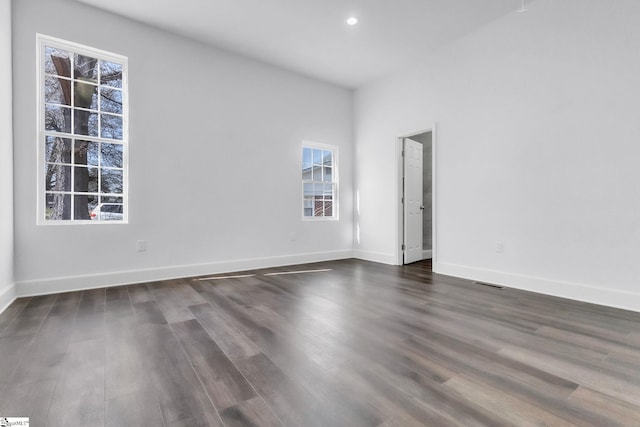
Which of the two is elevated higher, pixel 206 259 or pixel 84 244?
pixel 84 244

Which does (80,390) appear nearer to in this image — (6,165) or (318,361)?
(318,361)

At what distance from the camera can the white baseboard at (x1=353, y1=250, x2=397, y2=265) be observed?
203 inches

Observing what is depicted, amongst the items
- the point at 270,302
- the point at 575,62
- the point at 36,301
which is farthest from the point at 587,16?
the point at 36,301

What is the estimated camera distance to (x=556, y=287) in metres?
3.21

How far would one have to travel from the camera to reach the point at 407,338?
210 cm

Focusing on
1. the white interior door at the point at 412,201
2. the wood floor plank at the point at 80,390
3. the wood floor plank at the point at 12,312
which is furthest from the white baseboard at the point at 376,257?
the wood floor plank at the point at 12,312

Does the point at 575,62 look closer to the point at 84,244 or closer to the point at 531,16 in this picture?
the point at 531,16

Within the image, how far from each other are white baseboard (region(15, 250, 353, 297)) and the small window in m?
0.86

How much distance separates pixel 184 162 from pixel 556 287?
4745 mm

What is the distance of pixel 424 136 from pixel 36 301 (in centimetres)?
646

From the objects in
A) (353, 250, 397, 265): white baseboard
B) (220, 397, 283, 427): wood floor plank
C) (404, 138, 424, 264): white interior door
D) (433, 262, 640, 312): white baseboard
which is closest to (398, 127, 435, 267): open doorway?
(404, 138, 424, 264): white interior door

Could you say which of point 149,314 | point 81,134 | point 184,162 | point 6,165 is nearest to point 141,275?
point 149,314

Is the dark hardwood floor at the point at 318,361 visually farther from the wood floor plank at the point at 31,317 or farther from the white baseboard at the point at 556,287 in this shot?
the white baseboard at the point at 556,287

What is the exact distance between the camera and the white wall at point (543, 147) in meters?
2.83
